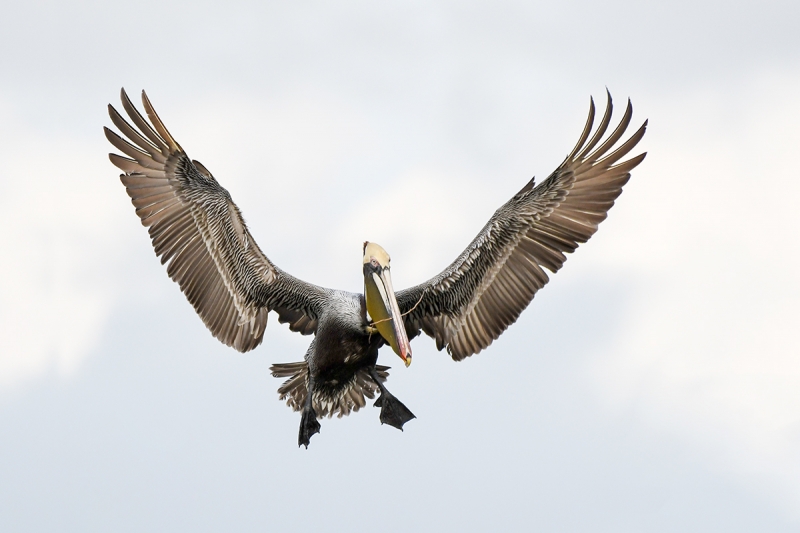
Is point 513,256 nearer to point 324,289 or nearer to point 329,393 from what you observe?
point 324,289

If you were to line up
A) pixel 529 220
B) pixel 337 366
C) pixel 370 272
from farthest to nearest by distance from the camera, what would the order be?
pixel 529 220 < pixel 337 366 < pixel 370 272

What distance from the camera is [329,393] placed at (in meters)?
10.7

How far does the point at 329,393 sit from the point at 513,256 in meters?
2.59

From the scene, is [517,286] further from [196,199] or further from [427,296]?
[196,199]

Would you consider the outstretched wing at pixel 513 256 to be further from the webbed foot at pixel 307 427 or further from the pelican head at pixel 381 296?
the webbed foot at pixel 307 427

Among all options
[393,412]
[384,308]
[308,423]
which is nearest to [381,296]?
[384,308]

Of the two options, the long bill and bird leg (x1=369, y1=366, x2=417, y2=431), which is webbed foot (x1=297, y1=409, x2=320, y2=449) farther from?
the long bill

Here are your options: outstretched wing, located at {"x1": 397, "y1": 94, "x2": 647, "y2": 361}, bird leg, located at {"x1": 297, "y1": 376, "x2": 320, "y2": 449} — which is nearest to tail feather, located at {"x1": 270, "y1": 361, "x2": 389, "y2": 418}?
bird leg, located at {"x1": 297, "y1": 376, "x2": 320, "y2": 449}

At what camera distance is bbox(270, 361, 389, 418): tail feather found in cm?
1087

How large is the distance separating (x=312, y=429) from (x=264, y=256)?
1.98m

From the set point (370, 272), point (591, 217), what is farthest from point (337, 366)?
point (591, 217)

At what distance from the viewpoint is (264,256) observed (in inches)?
414

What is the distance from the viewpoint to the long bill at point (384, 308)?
882 cm

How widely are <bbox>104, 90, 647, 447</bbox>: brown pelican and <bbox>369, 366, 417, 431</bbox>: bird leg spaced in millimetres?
45
